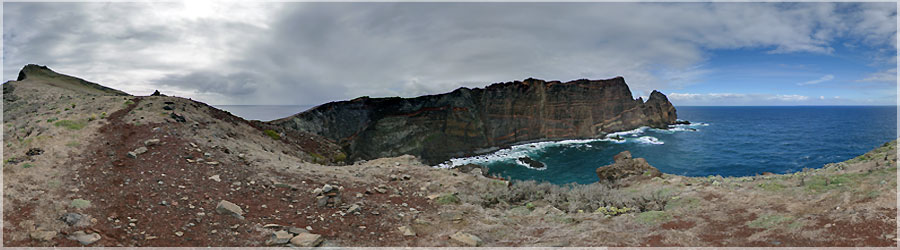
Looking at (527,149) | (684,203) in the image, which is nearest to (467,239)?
(684,203)

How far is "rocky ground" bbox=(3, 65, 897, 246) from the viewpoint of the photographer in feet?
18.9

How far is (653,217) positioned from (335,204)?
23.9 ft

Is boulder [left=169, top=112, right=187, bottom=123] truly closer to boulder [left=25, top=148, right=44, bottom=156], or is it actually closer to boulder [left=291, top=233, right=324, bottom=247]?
boulder [left=25, top=148, right=44, bottom=156]

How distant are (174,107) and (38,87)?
656 inches

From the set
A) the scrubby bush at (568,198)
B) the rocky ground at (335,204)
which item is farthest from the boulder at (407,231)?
the scrubby bush at (568,198)

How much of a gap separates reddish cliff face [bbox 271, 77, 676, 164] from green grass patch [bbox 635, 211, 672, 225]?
38.3m

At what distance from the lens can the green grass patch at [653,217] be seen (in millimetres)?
7396

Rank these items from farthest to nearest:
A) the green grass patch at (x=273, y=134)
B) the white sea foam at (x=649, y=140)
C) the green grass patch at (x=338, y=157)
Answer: the white sea foam at (x=649, y=140), the green grass patch at (x=338, y=157), the green grass patch at (x=273, y=134)

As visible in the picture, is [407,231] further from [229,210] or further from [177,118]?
[177,118]

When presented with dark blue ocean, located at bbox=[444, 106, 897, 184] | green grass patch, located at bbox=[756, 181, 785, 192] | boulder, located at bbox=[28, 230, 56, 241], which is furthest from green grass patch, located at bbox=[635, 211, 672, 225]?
dark blue ocean, located at bbox=[444, 106, 897, 184]

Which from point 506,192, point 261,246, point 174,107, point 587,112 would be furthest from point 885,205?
point 587,112

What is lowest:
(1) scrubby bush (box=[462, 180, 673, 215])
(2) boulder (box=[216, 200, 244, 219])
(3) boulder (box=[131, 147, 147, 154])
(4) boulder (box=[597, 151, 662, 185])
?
(4) boulder (box=[597, 151, 662, 185])

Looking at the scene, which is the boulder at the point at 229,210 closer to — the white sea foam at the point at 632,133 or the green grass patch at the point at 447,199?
the green grass patch at the point at 447,199

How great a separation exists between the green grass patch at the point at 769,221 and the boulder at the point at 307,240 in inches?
312
